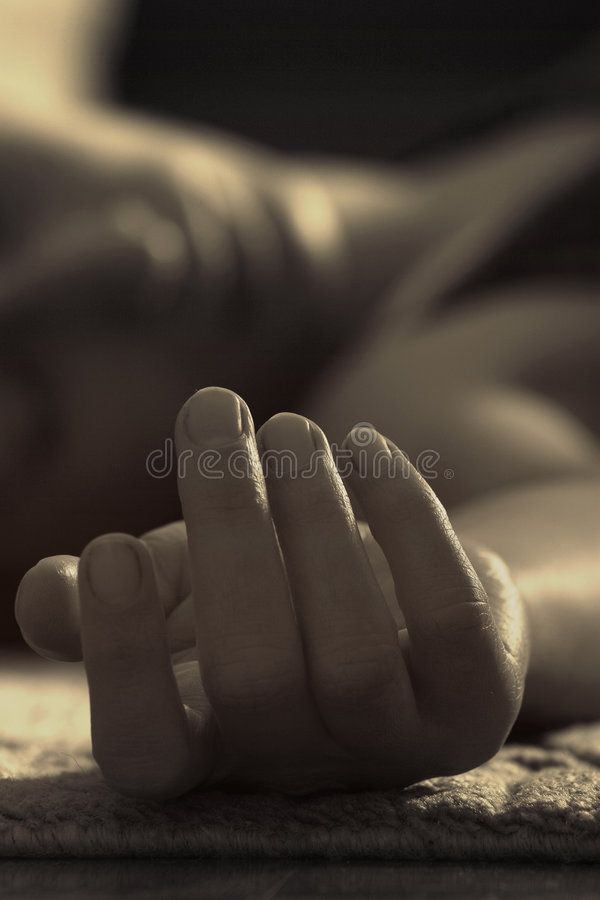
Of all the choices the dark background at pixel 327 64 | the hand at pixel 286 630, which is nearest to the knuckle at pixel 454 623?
the hand at pixel 286 630

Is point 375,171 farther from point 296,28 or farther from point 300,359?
point 296,28

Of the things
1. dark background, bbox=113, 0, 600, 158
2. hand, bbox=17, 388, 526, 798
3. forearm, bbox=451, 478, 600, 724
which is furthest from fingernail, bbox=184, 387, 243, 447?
dark background, bbox=113, 0, 600, 158

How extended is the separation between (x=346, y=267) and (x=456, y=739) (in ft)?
1.91

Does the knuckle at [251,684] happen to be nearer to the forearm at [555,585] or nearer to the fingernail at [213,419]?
the fingernail at [213,419]

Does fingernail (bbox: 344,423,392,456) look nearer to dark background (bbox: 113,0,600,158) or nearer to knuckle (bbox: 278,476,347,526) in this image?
knuckle (bbox: 278,476,347,526)

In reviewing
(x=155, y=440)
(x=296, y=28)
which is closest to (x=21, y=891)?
(x=155, y=440)

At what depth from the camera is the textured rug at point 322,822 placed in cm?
25

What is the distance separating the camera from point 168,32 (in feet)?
4.71

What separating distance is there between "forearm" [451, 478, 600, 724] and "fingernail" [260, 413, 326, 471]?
0.16 metres

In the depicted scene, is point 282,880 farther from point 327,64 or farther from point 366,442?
point 327,64

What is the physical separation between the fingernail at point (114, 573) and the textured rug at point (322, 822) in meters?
0.07

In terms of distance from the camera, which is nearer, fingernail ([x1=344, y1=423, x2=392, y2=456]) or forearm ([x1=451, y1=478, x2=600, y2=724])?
fingernail ([x1=344, y1=423, x2=392, y2=456])

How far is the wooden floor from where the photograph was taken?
22cm
